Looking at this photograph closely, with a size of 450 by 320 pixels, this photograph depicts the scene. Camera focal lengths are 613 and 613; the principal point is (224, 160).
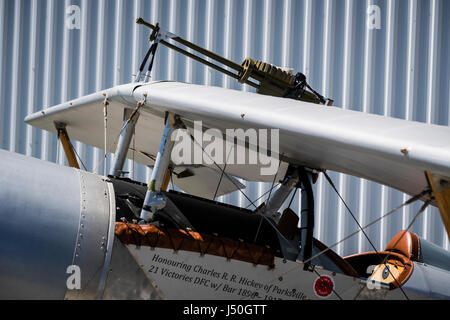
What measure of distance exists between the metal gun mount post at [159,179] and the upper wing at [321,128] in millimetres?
95

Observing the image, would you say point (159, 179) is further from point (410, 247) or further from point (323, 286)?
point (410, 247)

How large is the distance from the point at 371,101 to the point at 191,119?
12.3 ft

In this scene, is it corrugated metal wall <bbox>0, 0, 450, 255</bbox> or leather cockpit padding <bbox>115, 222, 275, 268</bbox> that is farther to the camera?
corrugated metal wall <bbox>0, 0, 450, 255</bbox>

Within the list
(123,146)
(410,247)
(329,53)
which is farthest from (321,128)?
(329,53)

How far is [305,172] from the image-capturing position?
12.8 feet

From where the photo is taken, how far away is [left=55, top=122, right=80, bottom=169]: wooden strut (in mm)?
4723

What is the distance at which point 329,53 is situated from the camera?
21.8ft

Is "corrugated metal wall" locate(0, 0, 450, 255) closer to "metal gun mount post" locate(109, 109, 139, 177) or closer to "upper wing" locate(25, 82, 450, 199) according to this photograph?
"upper wing" locate(25, 82, 450, 199)

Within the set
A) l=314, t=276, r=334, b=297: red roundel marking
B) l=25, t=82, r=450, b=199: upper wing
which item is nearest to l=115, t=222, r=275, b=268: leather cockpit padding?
l=314, t=276, r=334, b=297: red roundel marking

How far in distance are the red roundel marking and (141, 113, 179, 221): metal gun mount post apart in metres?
0.96

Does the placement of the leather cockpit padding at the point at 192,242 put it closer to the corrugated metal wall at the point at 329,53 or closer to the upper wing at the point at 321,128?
the upper wing at the point at 321,128

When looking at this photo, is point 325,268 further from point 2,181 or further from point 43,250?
point 2,181

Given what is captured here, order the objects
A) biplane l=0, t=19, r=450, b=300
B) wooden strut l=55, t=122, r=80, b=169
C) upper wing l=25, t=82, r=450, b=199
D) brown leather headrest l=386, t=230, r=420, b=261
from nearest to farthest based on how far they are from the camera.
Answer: upper wing l=25, t=82, r=450, b=199
biplane l=0, t=19, r=450, b=300
brown leather headrest l=386, t=230, r=420, b=261
wooden strut l=55, t=122, r=80, b=169
